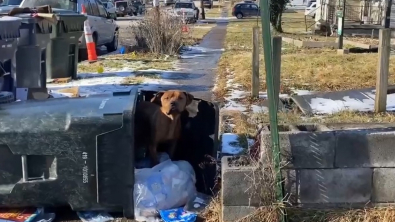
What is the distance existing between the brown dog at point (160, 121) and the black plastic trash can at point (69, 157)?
2.21 ft

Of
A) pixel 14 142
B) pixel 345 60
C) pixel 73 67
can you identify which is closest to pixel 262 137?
pixel 14 142

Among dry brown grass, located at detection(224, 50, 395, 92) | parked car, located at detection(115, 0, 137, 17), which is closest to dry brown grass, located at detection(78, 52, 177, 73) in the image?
dry brown grass, located at detection(224, 50, 395, 92)

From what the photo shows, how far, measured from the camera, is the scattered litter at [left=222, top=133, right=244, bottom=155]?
543 cm

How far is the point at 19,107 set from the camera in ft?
13.6

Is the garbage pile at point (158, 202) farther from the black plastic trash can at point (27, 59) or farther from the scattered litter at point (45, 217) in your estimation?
the black plastic trash can at point (27, 59)

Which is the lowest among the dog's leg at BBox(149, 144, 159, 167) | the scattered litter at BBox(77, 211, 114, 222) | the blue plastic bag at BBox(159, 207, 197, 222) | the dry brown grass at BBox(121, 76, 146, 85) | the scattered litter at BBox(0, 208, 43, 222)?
the scattered litter at BBox(77, 211, 114, 222)

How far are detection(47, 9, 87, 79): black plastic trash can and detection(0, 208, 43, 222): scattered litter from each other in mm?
5182

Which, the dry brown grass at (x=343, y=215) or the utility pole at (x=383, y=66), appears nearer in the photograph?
the dry brown grass at (x=343, y=215)

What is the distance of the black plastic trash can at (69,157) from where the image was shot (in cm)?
388

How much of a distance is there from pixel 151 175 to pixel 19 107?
41.9 inches

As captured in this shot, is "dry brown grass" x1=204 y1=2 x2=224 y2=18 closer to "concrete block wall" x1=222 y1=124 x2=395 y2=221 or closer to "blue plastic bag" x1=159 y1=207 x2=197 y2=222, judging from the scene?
"blue plastic bag" x1=159 y1=207 x2=197 y2=222

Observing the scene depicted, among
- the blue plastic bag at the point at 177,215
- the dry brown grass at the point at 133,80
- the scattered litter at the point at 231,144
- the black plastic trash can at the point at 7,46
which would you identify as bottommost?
the blue plastic bag at the point at 177,215

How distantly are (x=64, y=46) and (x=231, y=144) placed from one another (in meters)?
4.85

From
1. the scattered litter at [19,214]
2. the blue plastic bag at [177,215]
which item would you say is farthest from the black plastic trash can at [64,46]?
the blue plastic bag at [177,215]
